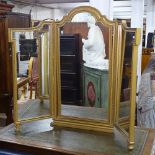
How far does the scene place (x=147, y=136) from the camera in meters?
1.35

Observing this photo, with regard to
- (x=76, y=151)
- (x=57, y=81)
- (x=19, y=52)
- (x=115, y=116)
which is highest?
(x=19, y=52)

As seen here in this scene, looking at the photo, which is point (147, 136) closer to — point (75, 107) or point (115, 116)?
point (115, 116)

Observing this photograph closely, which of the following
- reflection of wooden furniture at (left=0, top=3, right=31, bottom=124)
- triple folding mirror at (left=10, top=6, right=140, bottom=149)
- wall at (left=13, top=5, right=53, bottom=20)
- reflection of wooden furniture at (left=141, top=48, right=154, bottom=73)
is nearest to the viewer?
triple folding mirror at (left=10, top=6, right=140, bottom=149)

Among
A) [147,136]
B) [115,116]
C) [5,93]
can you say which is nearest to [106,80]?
[115,116]

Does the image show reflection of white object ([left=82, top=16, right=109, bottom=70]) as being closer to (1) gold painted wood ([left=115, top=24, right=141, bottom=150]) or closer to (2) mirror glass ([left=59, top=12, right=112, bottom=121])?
(2) mirror glass ([left=59, top=12, right=112, bottom=121])

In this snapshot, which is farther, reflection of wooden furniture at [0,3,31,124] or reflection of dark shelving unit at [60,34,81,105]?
reflection of wooden furniture at [0,3,31,124]

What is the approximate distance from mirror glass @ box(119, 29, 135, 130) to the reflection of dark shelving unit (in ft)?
0.92

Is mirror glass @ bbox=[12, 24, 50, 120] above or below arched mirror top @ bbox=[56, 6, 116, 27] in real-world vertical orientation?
below

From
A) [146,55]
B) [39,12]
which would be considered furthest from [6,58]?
[39,12]

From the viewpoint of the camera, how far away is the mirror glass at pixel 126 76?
1.23 m

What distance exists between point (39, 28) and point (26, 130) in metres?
0.56

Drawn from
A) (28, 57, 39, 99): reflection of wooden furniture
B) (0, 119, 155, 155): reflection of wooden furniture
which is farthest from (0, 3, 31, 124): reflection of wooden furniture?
(0, 119, 155, 155): reflection of wooden furniture

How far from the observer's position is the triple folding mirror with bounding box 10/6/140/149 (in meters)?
1.32

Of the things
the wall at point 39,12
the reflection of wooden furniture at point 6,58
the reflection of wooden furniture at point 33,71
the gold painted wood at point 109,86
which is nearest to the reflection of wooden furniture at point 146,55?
the reflection of wooden furniture at point 6,58
